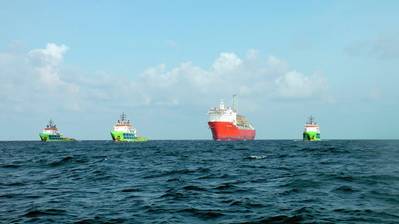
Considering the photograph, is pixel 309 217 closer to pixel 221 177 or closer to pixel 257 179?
pixel 257 179

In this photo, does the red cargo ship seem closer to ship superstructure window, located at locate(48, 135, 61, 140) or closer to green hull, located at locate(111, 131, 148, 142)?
green hull, located at locate(111, 131, 148, 142)

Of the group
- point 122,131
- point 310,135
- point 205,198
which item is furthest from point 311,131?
point 205,198

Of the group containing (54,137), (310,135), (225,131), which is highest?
(225,131)

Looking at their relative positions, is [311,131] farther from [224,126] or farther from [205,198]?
[205,198]

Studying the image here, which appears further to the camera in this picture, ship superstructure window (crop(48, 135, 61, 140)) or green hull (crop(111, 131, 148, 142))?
ship superstructure window (crop(48, 135, 61, 140))

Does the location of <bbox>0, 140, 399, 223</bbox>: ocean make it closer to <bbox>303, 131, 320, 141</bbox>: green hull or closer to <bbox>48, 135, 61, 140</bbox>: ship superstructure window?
<bbox>303, 131, 320, 141</bbox>: green hull

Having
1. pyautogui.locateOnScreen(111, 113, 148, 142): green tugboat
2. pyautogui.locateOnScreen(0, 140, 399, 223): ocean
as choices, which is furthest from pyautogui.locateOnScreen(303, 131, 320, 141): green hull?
pyautogui.locateOnScreen(0, 140, 399, 223): ocean

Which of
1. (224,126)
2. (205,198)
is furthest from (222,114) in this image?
(205,198)

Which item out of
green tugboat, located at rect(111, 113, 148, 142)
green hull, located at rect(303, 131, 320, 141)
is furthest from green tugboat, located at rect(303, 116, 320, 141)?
green tugboat, located at rect(111, 113, 148, 142)

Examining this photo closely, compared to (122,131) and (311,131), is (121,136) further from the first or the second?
(311,131)

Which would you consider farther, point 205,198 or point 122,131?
point 122,131

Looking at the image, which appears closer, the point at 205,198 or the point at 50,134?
the point at 205,198

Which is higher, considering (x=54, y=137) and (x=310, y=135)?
(x=310, y=135)

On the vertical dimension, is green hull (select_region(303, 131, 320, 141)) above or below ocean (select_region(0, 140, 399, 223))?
above
